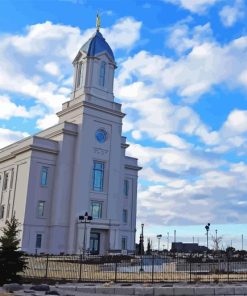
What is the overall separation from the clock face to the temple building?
75mm

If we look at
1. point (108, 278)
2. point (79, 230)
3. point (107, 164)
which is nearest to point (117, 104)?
point (107, 164)

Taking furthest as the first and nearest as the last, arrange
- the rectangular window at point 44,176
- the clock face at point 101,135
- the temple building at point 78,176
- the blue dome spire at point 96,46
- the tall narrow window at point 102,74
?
1. the tall narrow window at point 102,74
2. the blue dome spire at point 96,46
3. the clock face at point 101,135
4. the rectangular window at point 44,176
5. the temple building at point 78,176

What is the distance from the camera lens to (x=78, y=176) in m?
54.5

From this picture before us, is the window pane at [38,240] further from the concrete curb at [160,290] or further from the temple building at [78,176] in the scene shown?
the concrete curb at [160,290]

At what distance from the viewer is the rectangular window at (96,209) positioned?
55572 mm

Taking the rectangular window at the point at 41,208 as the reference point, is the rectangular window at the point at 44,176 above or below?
above

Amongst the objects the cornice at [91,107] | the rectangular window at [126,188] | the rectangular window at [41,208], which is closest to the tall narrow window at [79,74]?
the cornice at [91,107]

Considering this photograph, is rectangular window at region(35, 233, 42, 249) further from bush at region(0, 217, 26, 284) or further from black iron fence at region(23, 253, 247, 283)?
bush at region(0, 217, 26, 284)

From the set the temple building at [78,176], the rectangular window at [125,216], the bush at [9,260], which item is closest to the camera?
the bush at [9,260]

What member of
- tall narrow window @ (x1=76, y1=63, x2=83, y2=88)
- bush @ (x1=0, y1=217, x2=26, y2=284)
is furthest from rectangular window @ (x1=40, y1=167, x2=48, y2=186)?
bush @ (x1=0, y1=217, x2=26, y2=284)

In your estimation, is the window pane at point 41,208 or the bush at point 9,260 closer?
the bush at point 9,260

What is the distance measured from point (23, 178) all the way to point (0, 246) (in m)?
36.2

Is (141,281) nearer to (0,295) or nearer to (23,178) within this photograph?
(0,295)

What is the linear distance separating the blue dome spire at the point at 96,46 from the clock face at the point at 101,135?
1070 centimetres
